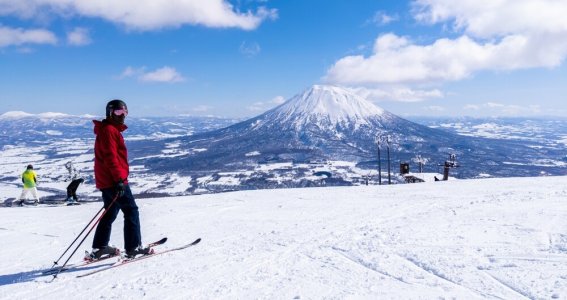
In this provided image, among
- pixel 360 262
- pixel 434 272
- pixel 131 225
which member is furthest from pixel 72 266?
pixel 434 272

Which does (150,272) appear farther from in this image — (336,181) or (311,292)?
(336,181)

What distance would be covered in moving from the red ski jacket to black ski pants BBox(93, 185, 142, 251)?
0.70ft

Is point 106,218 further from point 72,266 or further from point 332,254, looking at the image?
point 332,254

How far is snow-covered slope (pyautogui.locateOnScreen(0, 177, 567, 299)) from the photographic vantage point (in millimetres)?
4461

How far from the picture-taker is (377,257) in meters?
5.50

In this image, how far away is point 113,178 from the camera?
5676 millimetres

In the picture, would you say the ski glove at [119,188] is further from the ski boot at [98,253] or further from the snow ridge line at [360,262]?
the snow ridge line at [360,262]

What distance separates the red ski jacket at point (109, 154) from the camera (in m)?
5.58

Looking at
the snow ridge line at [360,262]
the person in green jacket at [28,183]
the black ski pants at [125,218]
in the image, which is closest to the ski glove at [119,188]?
the black ski pants at [125,218]

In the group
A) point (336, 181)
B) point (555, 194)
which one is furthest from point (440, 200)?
point (336, 181)

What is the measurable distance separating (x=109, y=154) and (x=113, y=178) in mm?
362

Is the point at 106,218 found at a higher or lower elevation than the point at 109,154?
lower

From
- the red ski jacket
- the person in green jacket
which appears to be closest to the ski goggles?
the red ski jacket

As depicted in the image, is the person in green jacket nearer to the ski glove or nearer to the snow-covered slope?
the snow-covered slope
